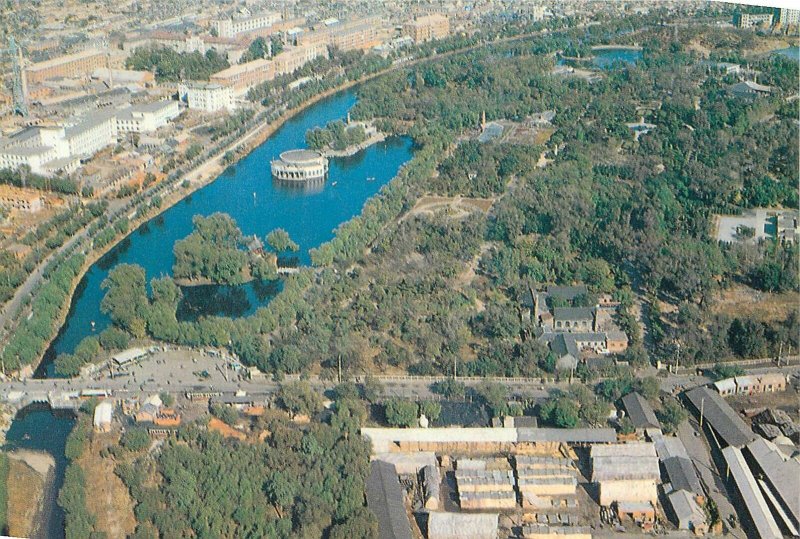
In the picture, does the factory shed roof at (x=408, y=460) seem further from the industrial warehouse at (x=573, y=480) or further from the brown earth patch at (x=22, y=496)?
the brown earth patch at (x=22, y=496)

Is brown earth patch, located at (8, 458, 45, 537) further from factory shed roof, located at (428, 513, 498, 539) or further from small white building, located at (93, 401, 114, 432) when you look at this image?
factory shed roof, located at (428, 513, 498, 539)

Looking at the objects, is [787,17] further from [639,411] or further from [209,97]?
[639,411]

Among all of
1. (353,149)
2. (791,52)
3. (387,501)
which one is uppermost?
(387,501)

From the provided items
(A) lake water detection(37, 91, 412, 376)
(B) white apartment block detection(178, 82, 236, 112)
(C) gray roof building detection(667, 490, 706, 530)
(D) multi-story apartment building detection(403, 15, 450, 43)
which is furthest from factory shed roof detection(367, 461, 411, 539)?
(D) multi-story apartment building detection(403, 15, 450, 43)

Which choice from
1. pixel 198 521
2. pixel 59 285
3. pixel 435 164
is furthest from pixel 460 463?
pixel 435 164

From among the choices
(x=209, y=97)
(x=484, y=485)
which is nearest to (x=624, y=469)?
(x=484, y=485)

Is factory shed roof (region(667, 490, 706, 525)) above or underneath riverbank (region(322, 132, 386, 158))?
above

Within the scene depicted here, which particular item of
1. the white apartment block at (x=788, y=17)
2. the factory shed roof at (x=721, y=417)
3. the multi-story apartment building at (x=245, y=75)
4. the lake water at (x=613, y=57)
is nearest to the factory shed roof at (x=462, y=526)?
the factory shed roof at (x=721, y=417)
